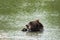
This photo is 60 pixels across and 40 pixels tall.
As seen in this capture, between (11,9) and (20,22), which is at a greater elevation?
(11,9)

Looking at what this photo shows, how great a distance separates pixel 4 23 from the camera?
573 centimetres

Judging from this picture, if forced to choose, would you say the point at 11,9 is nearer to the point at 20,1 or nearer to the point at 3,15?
the point at 3,15

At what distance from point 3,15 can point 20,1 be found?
2.50 m

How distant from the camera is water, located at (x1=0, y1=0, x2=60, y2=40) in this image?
4789 mm

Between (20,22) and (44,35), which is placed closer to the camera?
(44,35)

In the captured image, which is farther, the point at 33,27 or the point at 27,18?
the point at 27,18

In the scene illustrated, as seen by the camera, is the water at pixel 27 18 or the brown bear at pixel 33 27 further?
the brown bear at pixel 33 27

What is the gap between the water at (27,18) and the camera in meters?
4.79

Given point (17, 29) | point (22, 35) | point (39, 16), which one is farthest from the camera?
point (39, 16)

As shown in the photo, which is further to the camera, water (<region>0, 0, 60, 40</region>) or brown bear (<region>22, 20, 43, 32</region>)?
brown bear (<region>22, 20, 43, 32</region>)

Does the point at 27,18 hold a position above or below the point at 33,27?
above

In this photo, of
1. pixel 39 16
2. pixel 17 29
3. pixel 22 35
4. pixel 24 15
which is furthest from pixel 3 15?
pixel 22 35

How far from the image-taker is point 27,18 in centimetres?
629

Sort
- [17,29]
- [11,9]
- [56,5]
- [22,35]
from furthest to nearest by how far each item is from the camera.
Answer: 1. [56,5]
2. [11,9]
3. [17,29]
4. [22,35]
